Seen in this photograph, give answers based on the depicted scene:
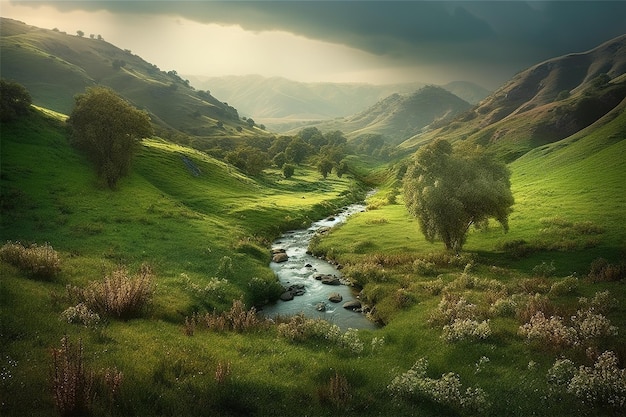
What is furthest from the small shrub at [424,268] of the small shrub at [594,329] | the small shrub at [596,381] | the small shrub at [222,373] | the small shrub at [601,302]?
the small shrub at [222,373]

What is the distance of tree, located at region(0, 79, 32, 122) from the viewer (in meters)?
57.3

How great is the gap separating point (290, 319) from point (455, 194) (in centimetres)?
2560

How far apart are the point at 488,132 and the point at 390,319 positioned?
178 m

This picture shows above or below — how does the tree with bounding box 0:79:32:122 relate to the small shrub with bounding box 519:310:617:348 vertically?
above

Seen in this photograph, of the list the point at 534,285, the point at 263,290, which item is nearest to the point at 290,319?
the point at 263,290

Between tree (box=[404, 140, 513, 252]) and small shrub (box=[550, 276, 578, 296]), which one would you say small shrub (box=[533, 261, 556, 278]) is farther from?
tree (box=[404, 140, 513, 252])

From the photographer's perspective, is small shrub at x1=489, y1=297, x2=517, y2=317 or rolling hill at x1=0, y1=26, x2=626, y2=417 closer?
rolling hill at x1=0, y1=26, x2=626, y2=417

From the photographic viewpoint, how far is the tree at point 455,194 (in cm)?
4197

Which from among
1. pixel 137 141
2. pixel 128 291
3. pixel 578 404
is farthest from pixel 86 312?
pixel 137 141

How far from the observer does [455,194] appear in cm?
4231

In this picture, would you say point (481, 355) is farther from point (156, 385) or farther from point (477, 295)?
point (156, 385)

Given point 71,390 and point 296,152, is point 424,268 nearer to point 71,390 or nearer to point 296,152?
point 71,390

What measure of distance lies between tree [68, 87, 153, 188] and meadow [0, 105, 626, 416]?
2.73 metres

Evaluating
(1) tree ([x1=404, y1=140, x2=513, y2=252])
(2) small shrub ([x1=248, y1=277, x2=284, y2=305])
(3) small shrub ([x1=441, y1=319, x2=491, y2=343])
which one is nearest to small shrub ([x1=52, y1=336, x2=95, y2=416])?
(3) small shrub ([x1=441, y1=319, x2=491, y2=343])
